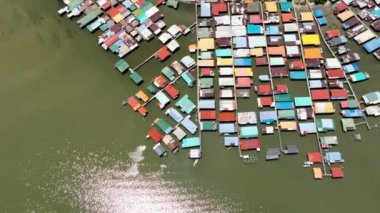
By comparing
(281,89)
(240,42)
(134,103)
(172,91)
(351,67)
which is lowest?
(134,103)

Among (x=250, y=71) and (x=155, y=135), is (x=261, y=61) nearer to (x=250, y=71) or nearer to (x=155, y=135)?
(x=250, y=71)

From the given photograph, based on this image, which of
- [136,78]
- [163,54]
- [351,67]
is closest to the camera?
[351,67]

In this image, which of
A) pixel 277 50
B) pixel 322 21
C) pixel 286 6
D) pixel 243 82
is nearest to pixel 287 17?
pixel 286 6

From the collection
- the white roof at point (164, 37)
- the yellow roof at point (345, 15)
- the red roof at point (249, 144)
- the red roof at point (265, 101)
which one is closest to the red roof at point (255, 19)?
the yellow roof at point (345, 15)

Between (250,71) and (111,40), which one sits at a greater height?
(111,40)

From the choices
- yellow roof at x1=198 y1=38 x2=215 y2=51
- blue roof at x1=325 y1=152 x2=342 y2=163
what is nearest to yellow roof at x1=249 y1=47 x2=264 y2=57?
yellow roof at x1=198 y1=38 x2=215 y2=51

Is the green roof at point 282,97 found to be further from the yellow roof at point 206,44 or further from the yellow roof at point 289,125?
the yellow roof at point 206,44
